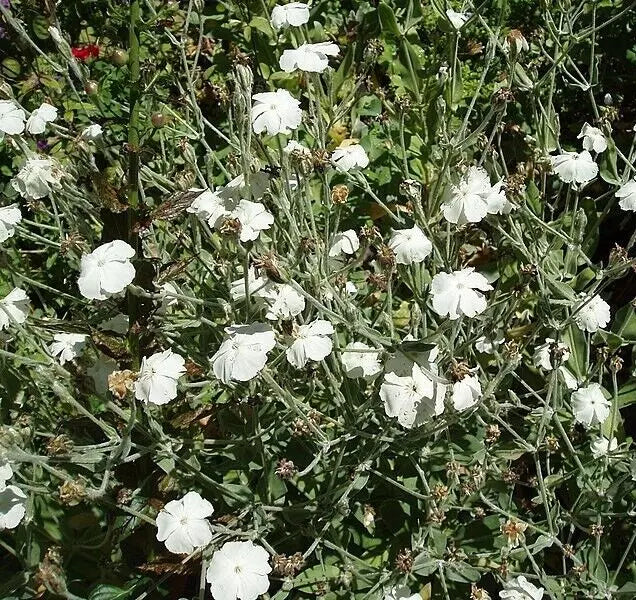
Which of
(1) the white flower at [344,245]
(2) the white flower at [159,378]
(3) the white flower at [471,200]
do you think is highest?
(3) the white flower at [471,200]

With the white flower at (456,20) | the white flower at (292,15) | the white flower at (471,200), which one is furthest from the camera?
the white flower at (456,20)

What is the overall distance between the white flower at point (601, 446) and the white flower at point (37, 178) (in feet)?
3.93

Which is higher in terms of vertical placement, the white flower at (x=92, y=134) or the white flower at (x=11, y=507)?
the white flower at (x=92, y=134)

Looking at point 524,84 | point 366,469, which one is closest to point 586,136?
point 524,84

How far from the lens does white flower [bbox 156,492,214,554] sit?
1.22 metres

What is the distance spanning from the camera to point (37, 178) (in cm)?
147

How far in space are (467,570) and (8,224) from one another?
43.8 inches

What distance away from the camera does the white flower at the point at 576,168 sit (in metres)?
1.67

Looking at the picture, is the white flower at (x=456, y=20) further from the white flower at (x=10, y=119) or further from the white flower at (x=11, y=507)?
the white flower at (x=11, y=507)

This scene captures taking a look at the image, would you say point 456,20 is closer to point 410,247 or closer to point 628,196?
point 628,196

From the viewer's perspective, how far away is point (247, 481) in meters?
1.56

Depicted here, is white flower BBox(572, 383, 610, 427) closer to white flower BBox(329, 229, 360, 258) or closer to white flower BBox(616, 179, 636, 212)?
white flower BBox(616, 179, 636, 212)

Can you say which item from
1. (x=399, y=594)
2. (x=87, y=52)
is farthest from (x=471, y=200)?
(x=87, y=52)

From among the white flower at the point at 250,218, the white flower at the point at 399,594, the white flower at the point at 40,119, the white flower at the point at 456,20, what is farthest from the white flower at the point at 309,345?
the white flower at the point at 456,20
